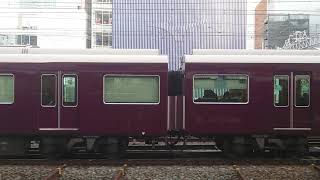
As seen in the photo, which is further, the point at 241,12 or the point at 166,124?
the point at 241,12

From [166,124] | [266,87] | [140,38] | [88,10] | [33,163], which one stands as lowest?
[33,163]

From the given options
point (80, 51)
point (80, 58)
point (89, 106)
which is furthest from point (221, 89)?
point (80, 51)

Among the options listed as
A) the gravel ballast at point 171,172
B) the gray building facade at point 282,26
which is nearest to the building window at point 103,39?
the gray building facade at point 282,26

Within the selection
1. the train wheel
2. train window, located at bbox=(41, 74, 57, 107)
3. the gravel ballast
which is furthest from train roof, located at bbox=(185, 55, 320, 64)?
the train wheel

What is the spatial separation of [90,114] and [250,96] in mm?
4340

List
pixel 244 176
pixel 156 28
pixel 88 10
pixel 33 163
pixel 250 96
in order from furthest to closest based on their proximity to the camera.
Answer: pixel 88 10 < pixel 156 28 < pixel 250 96 < pixel 33 163 < pixel 244 176

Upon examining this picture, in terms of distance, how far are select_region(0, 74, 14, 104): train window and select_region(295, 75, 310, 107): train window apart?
25.3 feet

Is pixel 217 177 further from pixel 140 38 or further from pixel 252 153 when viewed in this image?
pixel 140 38

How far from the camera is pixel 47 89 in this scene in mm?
15422

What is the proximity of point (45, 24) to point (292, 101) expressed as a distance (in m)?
63.2

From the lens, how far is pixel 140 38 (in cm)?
6119

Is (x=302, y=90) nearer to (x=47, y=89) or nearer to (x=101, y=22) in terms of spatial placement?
(x=47, y=89)

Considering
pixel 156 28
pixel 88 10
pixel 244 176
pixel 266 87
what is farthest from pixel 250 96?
pixel 88 10

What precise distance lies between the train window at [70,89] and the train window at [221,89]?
3194 millimetres
